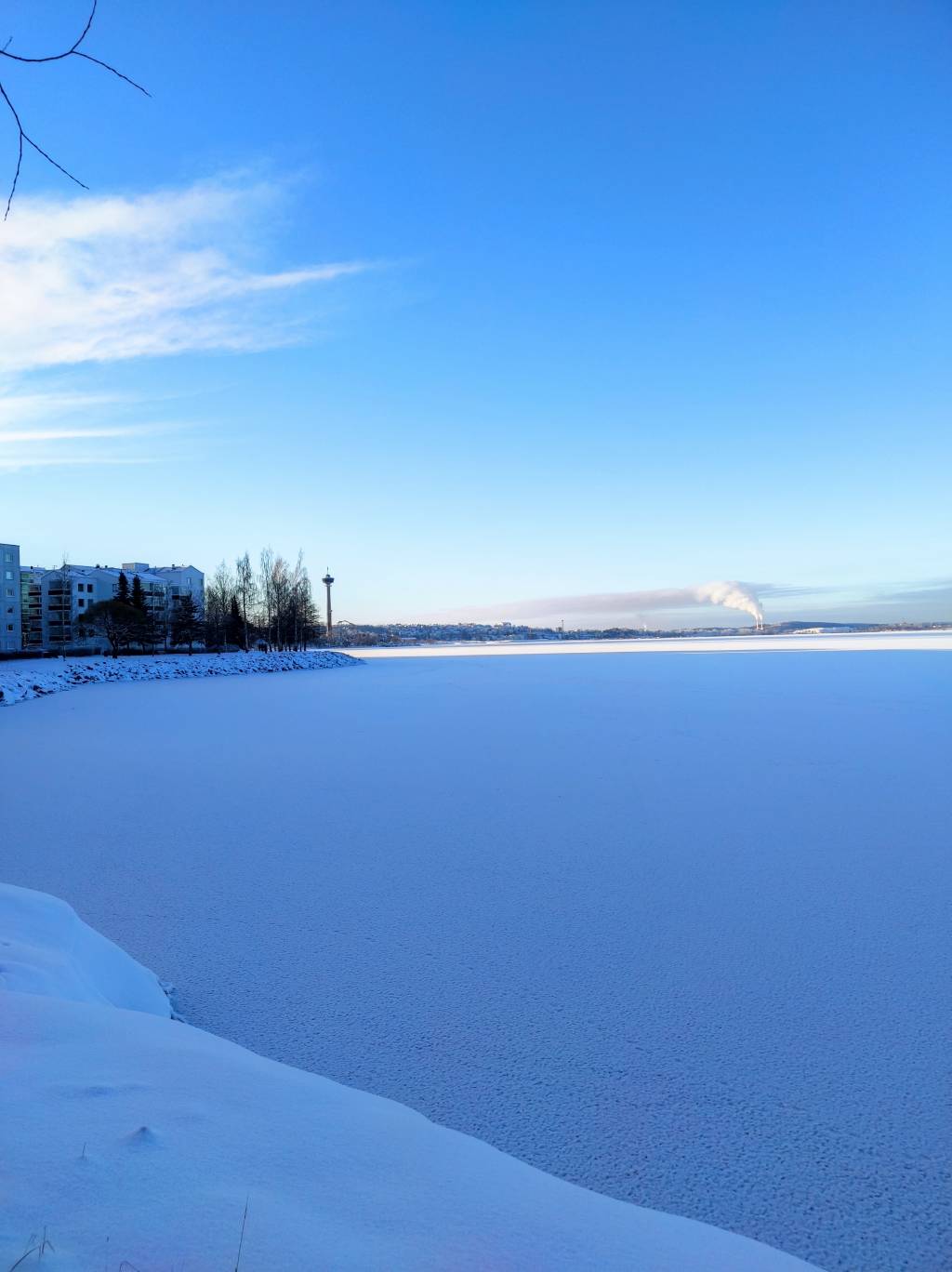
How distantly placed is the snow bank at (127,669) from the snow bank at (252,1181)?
13.0 m

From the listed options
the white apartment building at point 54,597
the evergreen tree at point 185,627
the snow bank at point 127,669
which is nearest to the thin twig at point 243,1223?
the snow bank at point 127,669

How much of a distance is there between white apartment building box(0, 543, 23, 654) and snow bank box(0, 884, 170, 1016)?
187 ft

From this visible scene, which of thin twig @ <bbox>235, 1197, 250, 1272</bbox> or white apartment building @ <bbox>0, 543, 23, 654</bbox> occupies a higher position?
white apartment building @ <bbox>0, 543, 23, 654</bbox>

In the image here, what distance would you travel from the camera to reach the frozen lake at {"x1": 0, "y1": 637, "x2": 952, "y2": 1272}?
64.0 inches

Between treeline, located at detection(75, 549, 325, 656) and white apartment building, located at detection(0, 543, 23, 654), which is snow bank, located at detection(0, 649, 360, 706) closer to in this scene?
treeline, located at detection(75, 549, 325, 656)

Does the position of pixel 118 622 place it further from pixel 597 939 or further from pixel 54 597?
pixel 597 939

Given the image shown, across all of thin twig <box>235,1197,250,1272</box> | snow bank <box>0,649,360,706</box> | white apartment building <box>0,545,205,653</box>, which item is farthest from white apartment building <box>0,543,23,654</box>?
thin twig <box>235,1197,250,1272</box>

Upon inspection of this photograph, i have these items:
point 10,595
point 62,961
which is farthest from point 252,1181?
point 10,595

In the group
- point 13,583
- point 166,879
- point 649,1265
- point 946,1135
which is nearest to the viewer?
point 649,1265

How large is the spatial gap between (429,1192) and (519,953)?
5.00 feet

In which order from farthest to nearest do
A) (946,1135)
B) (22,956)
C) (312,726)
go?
1. (312,726)
2. (22,956)
3. (946,1135)

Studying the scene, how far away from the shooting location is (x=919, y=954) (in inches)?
99.4

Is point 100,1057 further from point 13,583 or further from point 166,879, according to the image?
point 13,583

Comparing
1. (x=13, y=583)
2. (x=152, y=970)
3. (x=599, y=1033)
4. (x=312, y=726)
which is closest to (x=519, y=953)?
(x=599, y=1033)
